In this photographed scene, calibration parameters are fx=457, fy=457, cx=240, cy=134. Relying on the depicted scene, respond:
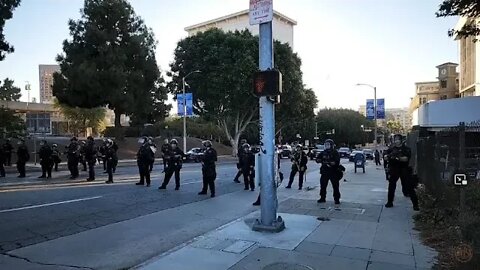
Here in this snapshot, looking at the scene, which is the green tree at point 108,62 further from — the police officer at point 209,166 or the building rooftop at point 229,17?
the building rooftop at point 229,17

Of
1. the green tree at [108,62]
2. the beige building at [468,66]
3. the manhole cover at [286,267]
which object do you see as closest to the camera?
the manhole cover at [286,267]

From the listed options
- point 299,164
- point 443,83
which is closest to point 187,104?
point 299,164

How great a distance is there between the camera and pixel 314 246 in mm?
7008

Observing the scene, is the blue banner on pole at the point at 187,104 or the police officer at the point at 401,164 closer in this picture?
the police officer at the point at 401,164

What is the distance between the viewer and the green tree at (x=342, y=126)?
330ft

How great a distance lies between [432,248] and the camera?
7.04 m

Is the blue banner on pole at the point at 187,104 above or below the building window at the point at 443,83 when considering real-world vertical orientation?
below

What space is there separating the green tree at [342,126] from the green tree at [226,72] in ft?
168

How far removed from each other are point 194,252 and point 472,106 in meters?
27.5

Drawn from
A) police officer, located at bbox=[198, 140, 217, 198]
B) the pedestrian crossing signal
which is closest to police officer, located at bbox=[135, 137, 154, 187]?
police officer, located at bbox=[198, 140, 217, 198]

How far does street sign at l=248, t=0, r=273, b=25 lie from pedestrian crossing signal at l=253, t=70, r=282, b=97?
2.95ft

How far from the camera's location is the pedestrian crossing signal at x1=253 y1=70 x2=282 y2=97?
775 cm

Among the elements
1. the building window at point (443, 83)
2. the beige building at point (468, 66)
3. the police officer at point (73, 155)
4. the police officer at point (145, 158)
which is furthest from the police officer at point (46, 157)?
the building window at point (443, 83)

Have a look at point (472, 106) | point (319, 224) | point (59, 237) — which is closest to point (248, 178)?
point (319, 224)
